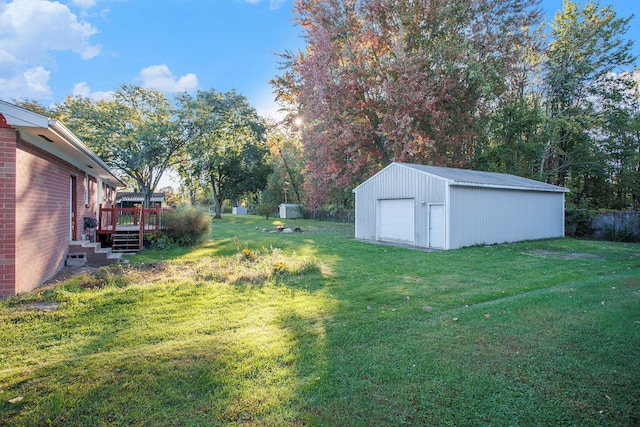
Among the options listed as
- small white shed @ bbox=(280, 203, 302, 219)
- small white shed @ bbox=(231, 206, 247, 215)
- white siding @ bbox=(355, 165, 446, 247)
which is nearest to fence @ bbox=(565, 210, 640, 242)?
white siding @ bbox=(355, 165, 446, 247)

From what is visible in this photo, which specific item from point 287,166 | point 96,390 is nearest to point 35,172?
point 96,390

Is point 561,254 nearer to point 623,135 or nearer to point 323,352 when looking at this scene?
point 323,352

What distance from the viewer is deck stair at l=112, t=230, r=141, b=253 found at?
38.4ft

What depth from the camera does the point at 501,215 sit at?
1313cm

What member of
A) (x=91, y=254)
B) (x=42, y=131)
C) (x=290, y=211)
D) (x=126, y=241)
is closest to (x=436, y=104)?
(x=126, y=241)

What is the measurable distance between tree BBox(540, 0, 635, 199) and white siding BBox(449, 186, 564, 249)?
25.2 feet

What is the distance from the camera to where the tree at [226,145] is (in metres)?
25.1

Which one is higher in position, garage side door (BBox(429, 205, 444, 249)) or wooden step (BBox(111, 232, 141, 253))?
garage side door (BBox(429, 205, 444, 249))

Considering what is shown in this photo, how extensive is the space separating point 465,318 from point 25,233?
7.36m

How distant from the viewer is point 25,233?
592 centimetres

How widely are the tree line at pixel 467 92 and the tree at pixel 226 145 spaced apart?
6.97 meters

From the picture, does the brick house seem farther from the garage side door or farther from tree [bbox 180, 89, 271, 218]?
tree [bbox 180, 89, 271, 218]

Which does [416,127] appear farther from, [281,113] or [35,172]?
[35,172]

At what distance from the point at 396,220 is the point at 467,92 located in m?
10.4
